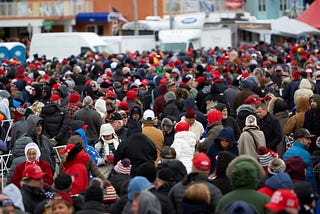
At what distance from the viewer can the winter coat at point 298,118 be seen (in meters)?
15.7

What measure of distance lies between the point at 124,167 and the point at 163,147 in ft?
1.84

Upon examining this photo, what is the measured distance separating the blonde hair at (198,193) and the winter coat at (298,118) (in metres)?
6.01

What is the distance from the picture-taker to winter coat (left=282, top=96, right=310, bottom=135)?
15.7 m

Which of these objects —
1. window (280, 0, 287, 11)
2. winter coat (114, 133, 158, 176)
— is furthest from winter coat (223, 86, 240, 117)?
window (280, 0, 287, 11)

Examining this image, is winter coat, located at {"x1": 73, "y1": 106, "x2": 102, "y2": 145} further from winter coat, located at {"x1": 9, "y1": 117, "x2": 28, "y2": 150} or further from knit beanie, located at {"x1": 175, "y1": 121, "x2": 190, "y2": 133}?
knit beanie, located at {"x1": 175, "y1": 121, "x2": 190, "y2": 133}

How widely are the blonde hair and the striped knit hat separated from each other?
3.32 m

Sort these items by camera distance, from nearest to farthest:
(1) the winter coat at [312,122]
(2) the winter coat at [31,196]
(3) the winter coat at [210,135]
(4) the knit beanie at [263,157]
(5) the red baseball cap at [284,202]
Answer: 1. (5) the red baseball cap at [284,202]
2. (2) the winter coat at [31,196]
3. (4) the knit beanie at [263,157]
4. (3) the winter coat at [210,135]
5. (1) the winter coat at [312,122]

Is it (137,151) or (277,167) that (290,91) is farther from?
(277,167)

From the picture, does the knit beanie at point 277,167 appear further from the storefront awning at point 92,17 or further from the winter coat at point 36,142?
the storefront awning at point 92,17

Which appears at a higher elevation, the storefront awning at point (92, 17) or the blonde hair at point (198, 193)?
the blonde hair at point (198, 193)

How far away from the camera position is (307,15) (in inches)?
1559

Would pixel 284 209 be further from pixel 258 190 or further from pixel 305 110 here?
pixel 305 110

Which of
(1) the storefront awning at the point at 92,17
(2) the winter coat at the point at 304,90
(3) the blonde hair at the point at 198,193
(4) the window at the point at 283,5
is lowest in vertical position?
(4) the window at the point at 283,5

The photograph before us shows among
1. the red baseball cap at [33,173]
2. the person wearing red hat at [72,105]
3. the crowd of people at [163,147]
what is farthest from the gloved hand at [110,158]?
the person wearing red hat at [72,105]
